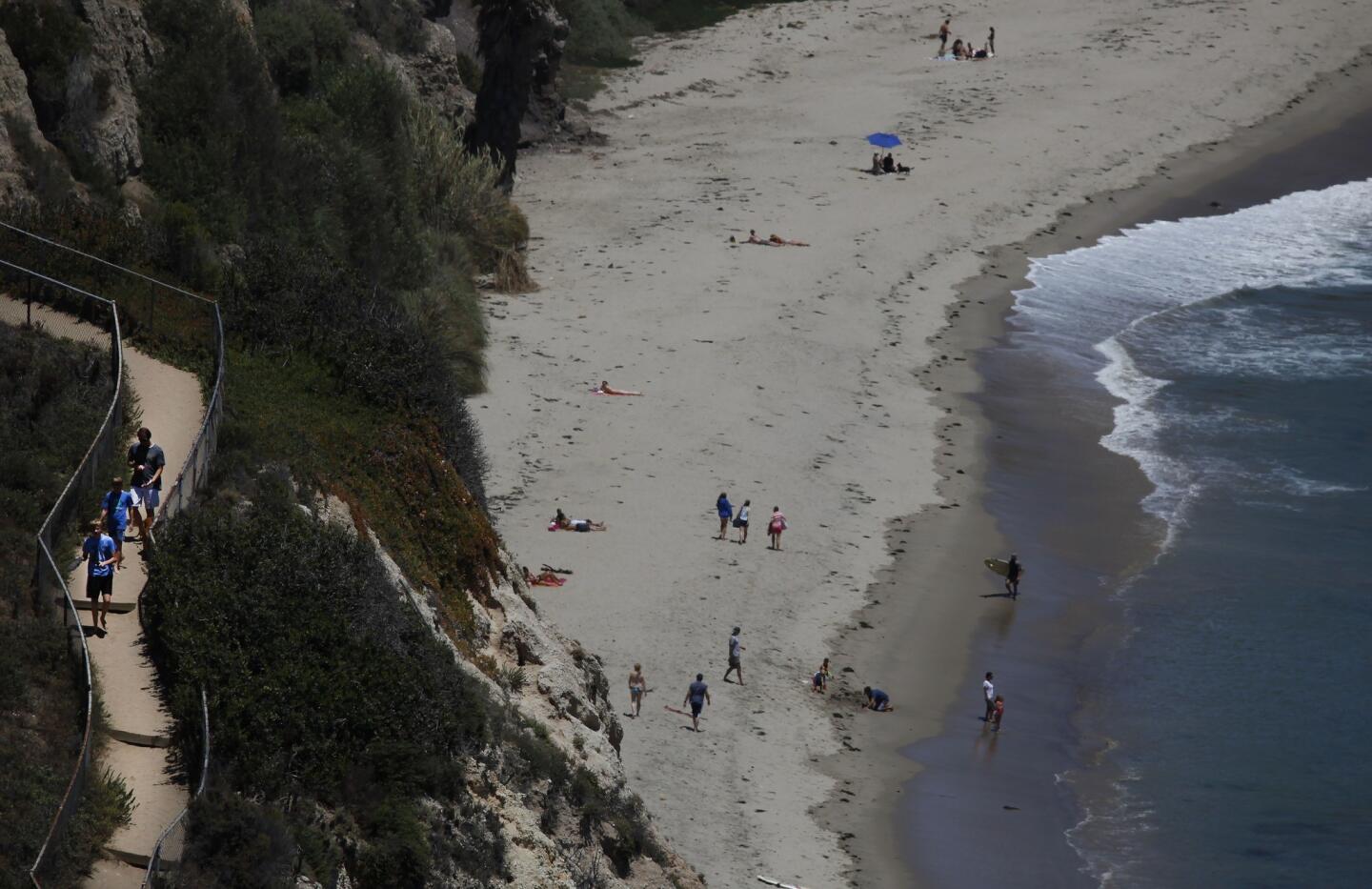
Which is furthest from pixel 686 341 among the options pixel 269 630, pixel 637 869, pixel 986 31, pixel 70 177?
pixel 986 31

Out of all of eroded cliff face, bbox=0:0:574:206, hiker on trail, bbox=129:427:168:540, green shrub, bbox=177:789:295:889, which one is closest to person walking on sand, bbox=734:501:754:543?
eroded cliff face, bbox=0:0:574:206

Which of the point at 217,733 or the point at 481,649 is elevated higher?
the point at 217,733

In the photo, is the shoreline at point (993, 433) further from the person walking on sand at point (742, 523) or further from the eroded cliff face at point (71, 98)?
the eroded cliff face at point (71, 98)

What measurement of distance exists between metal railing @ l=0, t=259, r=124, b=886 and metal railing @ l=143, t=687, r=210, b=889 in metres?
0.62

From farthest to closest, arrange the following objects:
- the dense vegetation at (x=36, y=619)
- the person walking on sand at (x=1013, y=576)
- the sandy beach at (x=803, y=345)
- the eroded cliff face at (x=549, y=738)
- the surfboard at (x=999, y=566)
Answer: the surfboard at (x=999, y=566) → the person walking on sand at (x=1013, y=576) → the sandy beach at (x=803, y=345) → the eroded cliff face at (x=549, y=738) → the dense vegetation at (x=36, y=619)

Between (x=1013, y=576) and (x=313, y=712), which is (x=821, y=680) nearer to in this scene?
(x=1013, y=576)

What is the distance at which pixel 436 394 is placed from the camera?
21531 millimetres

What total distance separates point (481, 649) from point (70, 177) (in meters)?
11.9

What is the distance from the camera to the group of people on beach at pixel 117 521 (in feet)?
45.7

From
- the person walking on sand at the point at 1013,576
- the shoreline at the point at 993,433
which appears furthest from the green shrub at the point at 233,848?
the person walking on sand at the point at 1013,576

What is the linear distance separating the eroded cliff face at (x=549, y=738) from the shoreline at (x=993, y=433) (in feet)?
17.6

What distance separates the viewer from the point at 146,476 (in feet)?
51.4

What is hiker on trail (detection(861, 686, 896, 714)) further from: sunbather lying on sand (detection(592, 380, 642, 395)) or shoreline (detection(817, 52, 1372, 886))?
sunbather lying on sand (detection(592, 380, 642, 395))

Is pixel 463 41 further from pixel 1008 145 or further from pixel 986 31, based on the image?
pixel 986 31
